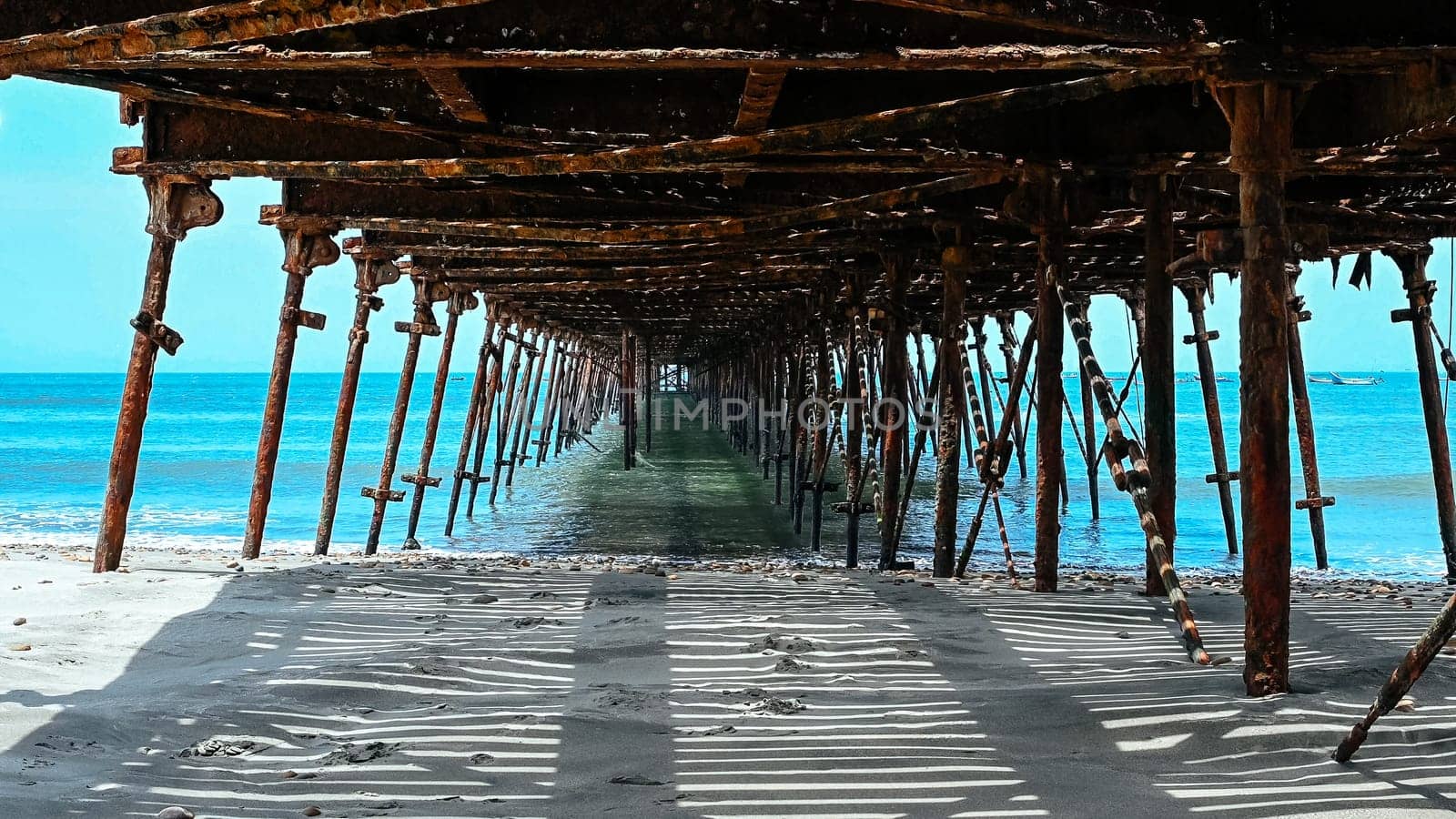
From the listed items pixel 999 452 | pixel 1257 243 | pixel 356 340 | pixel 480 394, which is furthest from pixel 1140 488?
pixel 480 394

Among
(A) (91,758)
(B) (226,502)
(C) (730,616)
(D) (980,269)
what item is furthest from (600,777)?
(B) (226,502)

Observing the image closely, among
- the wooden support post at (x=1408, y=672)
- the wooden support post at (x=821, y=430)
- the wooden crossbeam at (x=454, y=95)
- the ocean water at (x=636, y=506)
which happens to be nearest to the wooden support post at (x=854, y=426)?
the wooden support post at (x=821, y=430)

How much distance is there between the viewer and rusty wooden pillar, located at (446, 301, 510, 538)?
1516cm

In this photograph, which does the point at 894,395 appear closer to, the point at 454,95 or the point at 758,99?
the point at 758,99

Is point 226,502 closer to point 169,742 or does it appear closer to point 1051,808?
point 169,742

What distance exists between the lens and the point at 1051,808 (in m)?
2.80

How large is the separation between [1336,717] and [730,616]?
9.27 feet

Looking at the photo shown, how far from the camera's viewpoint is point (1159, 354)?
596 cm

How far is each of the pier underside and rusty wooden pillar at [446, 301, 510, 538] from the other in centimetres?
337

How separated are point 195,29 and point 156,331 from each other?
407 cm

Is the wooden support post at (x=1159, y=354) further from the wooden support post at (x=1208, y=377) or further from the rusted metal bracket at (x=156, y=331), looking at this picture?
the wooden support post at (x=1208, y=377)

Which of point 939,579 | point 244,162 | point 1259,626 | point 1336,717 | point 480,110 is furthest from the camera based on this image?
point 939,579

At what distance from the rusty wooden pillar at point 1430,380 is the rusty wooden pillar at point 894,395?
396cm

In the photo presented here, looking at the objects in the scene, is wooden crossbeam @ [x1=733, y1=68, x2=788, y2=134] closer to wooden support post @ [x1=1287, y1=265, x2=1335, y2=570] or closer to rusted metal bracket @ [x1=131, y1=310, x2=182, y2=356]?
rusted metal bracket @ [x1=131, y1=310, x2=182, y2=356]
